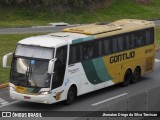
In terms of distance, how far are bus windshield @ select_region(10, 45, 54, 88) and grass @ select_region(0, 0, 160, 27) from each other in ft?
100

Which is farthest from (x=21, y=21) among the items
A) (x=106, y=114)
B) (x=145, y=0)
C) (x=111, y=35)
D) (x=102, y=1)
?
(x=106, y=114)

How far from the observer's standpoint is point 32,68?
64.1 ft

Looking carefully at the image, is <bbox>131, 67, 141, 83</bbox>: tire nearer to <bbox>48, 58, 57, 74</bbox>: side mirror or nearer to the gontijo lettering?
the gontijo lettering

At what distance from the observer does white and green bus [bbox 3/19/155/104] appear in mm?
19453

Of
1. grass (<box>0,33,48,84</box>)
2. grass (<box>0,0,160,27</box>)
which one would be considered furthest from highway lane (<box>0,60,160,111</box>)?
grass (<box>0,0,160,27</box>)

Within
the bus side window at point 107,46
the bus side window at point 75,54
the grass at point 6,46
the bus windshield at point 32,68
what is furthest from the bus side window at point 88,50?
the grass at point 6,46

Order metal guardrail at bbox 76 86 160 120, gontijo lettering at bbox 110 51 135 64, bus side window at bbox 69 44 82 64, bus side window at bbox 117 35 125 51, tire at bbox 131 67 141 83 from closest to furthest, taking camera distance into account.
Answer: metal guardrail at bbox 76 86 160 120
bus side window at bbox 69 44 82 64
gontijo lettering at bbox 110 51 135 64
bus side window at bbox 117 35 125 51
tire at bbox 131 67 141 83

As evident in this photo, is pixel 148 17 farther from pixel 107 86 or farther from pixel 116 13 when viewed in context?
pixel 107 86

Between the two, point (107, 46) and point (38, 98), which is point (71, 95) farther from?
point (107, 46)

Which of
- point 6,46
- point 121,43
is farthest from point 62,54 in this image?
point 6,46

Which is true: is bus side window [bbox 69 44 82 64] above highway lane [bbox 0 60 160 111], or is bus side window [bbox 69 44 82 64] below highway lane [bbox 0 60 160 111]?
above

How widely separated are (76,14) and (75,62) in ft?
135

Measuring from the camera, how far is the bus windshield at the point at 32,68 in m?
19.4

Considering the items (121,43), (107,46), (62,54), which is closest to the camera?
(62,54)
